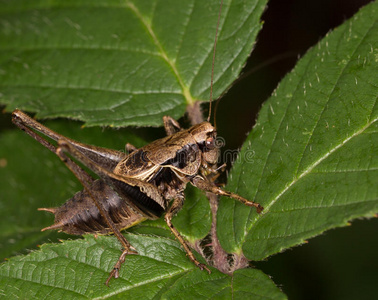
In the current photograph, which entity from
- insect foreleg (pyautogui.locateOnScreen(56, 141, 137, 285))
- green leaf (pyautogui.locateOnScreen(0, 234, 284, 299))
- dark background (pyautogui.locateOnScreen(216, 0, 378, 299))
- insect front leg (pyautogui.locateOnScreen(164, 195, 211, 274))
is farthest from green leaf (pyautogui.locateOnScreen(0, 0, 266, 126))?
green leaf (pyautogui.locateOnScreen(0, 234, 284, 299))

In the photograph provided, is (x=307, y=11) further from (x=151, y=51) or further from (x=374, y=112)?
(x=374, y=112)

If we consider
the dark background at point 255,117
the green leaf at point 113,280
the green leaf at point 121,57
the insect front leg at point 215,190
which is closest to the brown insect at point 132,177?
the insect front leg at point 215,190

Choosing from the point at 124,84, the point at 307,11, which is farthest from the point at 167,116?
the point at 307,11

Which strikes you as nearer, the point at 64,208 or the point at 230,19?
the point at 64,208

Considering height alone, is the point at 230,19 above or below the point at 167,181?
above

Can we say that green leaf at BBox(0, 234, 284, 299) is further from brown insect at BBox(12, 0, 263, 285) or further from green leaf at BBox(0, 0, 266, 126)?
green leaf at BBox(0, 0, 266, 126)

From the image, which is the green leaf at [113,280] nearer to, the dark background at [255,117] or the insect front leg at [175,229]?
the insect front leg at [175,229]

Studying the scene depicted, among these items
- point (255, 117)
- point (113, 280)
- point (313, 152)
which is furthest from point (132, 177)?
point (255, 117)
